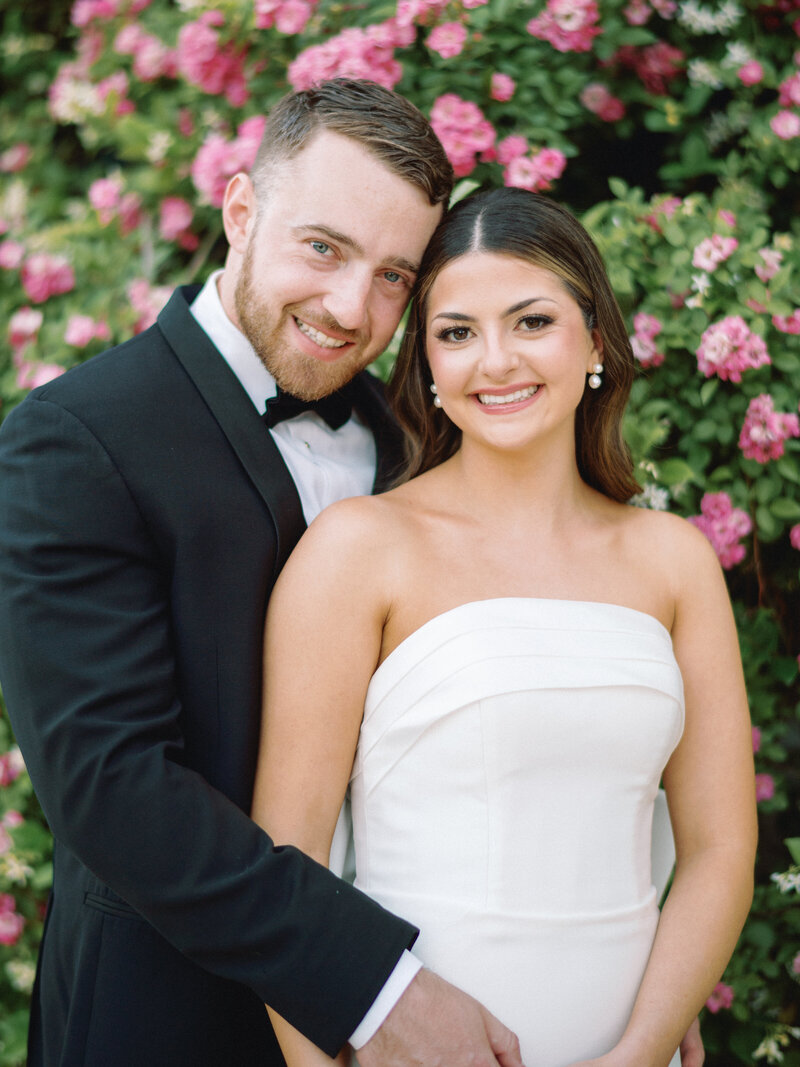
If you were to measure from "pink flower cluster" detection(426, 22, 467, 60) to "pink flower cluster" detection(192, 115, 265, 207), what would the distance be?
0.54m

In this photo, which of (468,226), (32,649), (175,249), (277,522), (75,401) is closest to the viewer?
(32,649)

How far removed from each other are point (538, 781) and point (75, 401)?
3.45ft

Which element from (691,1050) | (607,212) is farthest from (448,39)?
(691,1050)

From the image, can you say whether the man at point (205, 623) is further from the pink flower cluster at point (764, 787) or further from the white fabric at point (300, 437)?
the pink flower cluster at point (764, 787)

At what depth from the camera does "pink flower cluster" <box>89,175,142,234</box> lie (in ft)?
9.89

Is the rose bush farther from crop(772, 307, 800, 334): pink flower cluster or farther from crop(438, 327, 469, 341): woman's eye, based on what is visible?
crop(438, 327, 469, 341): woman's eye

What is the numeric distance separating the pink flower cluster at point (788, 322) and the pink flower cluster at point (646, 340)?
267 mm

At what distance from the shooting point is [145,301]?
2.86 metres

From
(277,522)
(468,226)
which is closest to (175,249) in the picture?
(468,226)

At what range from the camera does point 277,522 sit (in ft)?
5.60

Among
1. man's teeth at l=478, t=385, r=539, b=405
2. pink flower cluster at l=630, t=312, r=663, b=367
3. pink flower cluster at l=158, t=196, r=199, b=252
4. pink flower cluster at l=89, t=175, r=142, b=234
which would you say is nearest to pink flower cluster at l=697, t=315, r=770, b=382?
pink flower cluster at l=630, t=312, r=663, b=367

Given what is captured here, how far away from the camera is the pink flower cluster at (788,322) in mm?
2188

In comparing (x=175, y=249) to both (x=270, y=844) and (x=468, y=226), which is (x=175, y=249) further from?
(x=270, y=844)

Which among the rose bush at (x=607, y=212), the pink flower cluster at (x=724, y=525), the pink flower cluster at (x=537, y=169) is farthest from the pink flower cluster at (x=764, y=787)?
the pink flower cluster at (x=537, y=169)
